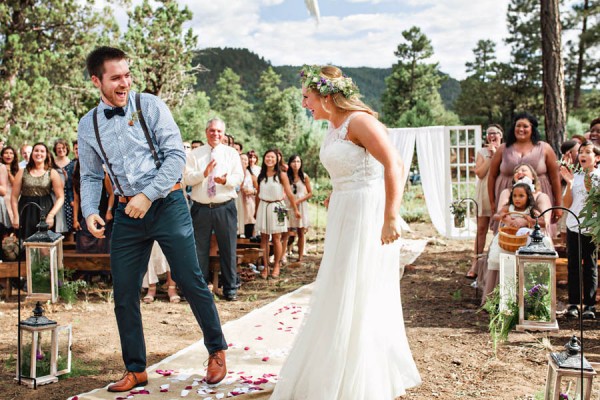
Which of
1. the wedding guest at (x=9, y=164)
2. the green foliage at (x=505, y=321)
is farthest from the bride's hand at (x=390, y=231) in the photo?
the wedding guest at (x=9, y=164)

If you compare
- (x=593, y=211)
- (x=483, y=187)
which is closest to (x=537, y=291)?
(x=593, y=211)

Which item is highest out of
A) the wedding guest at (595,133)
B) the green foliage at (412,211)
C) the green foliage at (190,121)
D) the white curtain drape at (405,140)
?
the green foliage at (190,121)

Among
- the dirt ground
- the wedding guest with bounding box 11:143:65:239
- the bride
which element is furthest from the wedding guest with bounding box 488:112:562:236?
the wedding guest with bounding box 11:143:65:239

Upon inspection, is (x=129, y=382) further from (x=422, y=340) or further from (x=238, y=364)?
(x=422, y=340)

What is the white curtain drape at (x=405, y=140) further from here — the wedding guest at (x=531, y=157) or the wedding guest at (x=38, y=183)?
the wedding guest at (x=38, y=183)

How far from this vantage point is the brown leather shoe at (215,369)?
12.4 feet

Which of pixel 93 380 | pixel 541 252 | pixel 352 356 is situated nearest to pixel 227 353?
pixel 93 380

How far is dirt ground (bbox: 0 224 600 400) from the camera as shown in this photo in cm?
389

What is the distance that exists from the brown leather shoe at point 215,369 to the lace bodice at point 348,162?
1.31 m

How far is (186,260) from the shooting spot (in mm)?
3672

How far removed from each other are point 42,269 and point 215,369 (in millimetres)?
2002

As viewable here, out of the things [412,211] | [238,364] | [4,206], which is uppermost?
[4,206]

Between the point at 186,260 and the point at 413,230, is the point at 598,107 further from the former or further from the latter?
the point at 186,260

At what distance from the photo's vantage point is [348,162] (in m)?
3.28
